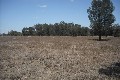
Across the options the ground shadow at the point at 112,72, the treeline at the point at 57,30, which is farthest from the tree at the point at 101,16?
the treeline at the point at 57,30

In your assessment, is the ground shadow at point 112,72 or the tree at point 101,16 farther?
the tree at point 101,16

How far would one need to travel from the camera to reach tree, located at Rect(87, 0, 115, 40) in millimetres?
55531

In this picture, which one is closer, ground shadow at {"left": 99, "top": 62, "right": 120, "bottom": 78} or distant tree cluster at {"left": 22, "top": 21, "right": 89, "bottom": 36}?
ground shadow at {"left": 99, "top": 62, "right": 120, "bottom": 78}

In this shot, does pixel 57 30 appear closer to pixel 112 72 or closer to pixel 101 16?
pixel 101 16

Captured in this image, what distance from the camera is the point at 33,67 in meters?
14.0

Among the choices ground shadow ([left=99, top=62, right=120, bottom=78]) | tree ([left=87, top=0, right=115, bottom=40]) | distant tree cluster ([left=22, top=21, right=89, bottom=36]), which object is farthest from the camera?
distant tree cluster ([left=22, top=21, right=89, bottom=36])

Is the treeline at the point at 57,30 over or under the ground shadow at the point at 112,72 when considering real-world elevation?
over

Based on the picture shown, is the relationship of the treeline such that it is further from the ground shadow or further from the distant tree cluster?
the ground shadow

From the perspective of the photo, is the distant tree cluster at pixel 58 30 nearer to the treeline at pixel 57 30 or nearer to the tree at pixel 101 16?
the treeline at pixel 57 30

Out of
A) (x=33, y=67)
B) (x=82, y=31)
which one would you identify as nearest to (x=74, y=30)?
(x=82, y=31)

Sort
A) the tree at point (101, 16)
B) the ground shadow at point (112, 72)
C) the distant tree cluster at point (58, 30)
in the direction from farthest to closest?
the distant tree cluster at point (58, 30) < the tree at point (101, 16) < the ground shadow at point (112, 72)

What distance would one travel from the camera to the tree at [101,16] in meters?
55.5

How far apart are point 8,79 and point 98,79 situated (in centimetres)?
545

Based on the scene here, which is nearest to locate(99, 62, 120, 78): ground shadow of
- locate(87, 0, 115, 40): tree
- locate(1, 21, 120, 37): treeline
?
locate(87, 0, 115, 40): tree
